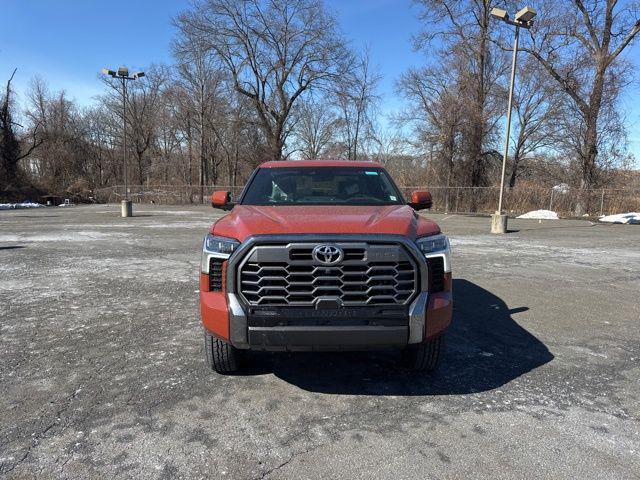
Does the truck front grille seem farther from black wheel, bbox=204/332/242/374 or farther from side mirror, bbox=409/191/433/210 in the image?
side mirror, bbox=409/191/433/210

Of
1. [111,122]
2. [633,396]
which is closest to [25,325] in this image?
[633,396]

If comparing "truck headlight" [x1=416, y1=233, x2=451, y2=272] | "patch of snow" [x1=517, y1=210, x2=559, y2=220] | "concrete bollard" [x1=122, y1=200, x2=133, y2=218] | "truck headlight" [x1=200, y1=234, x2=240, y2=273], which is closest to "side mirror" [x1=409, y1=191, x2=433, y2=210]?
"truck headlight" [x1=416, y1=233, x2=451, y2=272]

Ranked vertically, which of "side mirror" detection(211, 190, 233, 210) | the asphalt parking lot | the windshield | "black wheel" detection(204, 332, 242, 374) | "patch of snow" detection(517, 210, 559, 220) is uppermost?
the windshield

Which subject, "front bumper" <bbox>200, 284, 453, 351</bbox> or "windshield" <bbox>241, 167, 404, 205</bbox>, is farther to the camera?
"windshield" <bbox>241, 167, 404, 205</bbox>

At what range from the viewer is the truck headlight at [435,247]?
3441mm

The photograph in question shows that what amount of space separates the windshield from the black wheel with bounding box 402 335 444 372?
1496 mm

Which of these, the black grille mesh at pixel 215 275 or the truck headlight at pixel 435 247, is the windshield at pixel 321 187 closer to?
the truck headlight at pixel 435 247

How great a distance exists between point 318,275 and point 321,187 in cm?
178

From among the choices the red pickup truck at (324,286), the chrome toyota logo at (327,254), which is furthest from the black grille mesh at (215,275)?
the chrome toyota logo at (327,254)

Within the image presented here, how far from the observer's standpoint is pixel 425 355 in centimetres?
373

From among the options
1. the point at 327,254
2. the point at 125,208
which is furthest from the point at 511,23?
the point at 125,208

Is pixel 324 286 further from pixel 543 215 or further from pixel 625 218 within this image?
pixel 543 215

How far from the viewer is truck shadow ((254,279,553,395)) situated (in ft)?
12.2

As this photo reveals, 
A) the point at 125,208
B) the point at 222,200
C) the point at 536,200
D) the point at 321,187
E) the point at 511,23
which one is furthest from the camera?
the point at 536,200
